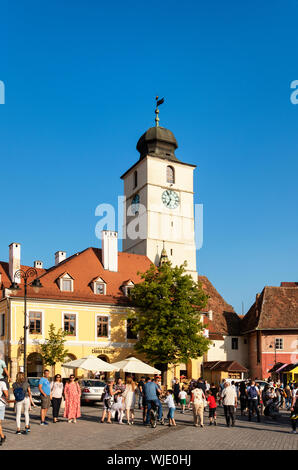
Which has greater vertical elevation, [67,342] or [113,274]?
[113,274]

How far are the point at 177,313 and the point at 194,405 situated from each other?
75.9 ft

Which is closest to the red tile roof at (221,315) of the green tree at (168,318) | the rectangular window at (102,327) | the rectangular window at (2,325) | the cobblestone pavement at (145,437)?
the green tree at (168,318)

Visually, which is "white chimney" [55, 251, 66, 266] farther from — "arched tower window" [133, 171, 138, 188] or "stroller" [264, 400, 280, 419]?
"stroller" [264, 400, 280, 419]

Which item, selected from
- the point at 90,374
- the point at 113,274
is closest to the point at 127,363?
the point at 90,374

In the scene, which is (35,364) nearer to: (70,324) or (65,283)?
(70,324)

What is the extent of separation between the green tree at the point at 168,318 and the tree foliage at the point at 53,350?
5845 millimetres

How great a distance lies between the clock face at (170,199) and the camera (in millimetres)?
70688

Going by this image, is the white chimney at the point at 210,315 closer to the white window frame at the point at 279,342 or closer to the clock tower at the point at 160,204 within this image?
the clock tower at the point at 160,204

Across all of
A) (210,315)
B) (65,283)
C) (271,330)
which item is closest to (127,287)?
(65,283)

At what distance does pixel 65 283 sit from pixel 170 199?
26.9 metres

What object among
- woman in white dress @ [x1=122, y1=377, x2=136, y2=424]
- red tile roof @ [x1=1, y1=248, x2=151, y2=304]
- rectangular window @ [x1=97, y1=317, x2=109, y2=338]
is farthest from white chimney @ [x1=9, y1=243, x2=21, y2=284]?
woman in white dress @ [x1=122, y1=377, x2=136, y2=424]

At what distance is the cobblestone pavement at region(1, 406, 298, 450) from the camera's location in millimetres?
15094

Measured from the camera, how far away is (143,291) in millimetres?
46469

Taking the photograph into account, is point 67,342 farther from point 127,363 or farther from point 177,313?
point 127,363
